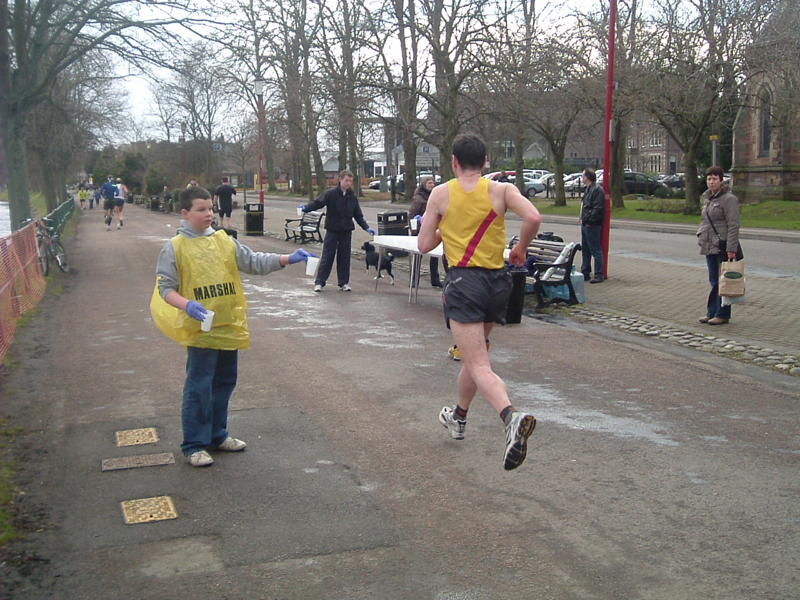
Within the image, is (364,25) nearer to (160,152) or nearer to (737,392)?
(737,392)

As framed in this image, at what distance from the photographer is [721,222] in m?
10.2

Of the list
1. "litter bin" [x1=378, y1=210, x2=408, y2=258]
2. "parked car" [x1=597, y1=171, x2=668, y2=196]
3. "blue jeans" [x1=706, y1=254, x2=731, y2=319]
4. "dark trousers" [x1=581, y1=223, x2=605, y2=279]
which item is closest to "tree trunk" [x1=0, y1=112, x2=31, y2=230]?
"litter bin" [x1=378, y1=210, x2=408, y2=258]

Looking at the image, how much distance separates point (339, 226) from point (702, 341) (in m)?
6.17

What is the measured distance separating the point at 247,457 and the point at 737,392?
4.00 m

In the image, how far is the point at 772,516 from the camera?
4578mm

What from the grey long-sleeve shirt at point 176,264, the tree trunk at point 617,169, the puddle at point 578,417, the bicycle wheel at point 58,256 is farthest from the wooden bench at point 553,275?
the tree trunk at point 617,169

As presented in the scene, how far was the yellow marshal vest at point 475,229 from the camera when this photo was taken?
5.32 meters

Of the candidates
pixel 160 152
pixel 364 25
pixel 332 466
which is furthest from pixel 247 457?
pixel 160 152

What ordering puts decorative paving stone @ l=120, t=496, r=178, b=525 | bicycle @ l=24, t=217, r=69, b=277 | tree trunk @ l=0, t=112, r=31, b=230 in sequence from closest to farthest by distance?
1. decorative paving stone @ l=120, t=496, r=178, b=525
2. bicycle @ l=24, t=217, r=69, b=277
3. tree trunk @ l=0, t=112, r=31, b=230

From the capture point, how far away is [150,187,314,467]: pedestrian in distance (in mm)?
5445

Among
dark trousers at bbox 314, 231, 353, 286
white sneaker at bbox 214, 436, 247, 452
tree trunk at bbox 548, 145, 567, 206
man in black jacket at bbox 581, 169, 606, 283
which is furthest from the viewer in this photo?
tree trunk at bbox 548, 145, 567, 206

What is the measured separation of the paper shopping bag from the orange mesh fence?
7547mm

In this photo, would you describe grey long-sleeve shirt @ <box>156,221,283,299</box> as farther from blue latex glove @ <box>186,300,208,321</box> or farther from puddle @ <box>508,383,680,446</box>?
puddle @ <box>508,383,680,446</box>

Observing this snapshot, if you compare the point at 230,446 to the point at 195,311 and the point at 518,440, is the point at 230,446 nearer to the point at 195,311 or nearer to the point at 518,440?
the point at 195,311
